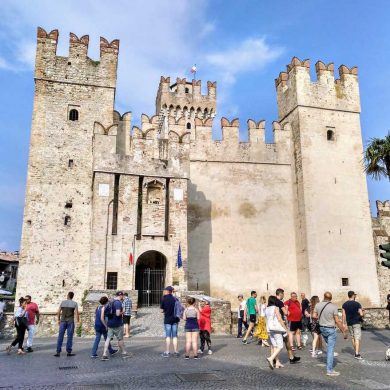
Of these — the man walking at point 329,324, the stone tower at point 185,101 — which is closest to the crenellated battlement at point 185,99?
the stone tower at point 185,101

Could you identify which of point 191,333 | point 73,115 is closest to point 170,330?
point 191,333

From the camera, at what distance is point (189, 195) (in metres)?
25.0

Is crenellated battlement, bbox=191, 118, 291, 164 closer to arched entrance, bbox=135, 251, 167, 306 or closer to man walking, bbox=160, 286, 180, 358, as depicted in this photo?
arched entrance, bbox=135, 251, 167, 306

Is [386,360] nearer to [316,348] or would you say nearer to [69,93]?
[316,348]

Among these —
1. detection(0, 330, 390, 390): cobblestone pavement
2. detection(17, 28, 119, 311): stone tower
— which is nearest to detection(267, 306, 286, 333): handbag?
detection(0, 330, 390, 390): cobblestone pavement

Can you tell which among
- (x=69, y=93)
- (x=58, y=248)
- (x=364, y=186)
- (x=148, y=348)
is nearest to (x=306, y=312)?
(x=148, y=348)

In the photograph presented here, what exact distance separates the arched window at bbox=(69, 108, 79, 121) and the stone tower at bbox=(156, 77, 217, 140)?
64.9 feet

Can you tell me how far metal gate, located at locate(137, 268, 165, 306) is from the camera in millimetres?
20703

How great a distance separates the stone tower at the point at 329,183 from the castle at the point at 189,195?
0.07m

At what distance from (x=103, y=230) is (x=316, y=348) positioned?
39.3 ft

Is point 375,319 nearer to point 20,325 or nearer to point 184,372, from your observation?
point 184,372

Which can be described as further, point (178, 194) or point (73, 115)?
point (73, 115)

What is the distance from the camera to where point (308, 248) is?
78.6ft

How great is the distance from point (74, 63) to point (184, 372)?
70.6ft
